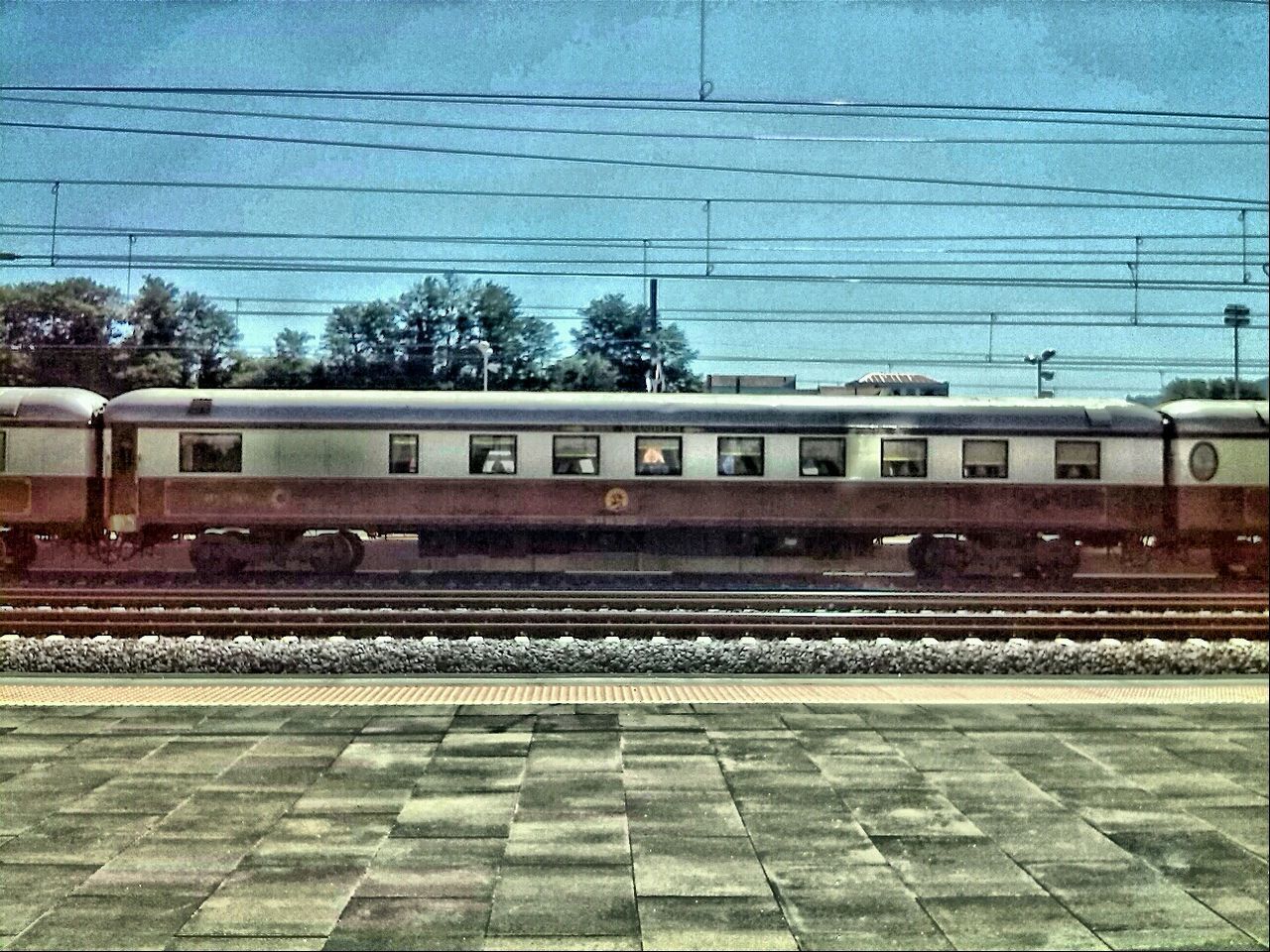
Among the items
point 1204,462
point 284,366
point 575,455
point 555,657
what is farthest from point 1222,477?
point 284,366

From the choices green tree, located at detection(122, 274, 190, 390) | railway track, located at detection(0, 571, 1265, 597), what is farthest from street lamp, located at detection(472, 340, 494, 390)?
railway track, located at detection(0, 571, 1265, 597)

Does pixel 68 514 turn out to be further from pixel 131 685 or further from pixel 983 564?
pixel 983 564

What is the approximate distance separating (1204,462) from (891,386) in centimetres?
147

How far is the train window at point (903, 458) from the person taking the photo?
239 inches

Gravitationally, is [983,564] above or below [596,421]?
below

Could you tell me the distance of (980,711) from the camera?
520 cm

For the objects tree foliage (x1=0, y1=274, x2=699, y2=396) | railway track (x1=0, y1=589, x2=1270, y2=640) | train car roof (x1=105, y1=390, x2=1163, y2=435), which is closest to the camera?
tree foliage (x1=0, y1=274, x2=699, y2=396)

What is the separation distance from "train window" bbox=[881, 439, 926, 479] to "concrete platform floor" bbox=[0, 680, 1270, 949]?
5.77ft

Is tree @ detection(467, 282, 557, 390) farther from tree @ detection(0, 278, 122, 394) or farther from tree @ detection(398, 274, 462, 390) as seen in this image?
tree @ detection(0, 278, 122, 394)

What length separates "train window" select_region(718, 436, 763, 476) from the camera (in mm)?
6434

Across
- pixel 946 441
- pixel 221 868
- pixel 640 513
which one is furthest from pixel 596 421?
pixel 221 868

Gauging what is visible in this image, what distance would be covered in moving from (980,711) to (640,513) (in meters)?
2.57

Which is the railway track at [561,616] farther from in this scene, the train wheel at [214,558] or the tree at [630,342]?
the tree at [630,342]

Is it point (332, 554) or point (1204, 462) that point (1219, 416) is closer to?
point (1204, 462)
